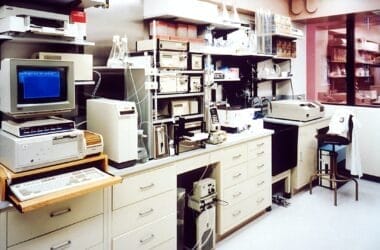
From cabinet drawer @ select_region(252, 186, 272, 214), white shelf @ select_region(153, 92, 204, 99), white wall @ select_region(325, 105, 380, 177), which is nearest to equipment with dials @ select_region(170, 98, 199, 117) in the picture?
white shelf @ select_region(153, 92, 204, 99)

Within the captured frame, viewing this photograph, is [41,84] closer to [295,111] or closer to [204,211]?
[204,211]

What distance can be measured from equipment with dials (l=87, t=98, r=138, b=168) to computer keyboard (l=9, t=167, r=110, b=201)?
0.79ft

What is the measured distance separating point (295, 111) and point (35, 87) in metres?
3.11

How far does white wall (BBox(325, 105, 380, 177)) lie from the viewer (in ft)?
14.7

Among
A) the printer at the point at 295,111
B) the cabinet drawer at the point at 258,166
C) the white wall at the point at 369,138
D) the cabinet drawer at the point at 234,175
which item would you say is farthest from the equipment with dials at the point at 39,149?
the white wall at the point at 369,138

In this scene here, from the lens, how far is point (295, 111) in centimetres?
405

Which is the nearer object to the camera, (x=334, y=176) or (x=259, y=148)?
(x=259, y=148)

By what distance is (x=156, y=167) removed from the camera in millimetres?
2344

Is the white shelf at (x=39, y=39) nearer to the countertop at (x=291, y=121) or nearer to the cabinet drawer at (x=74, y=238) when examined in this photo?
the cabinet drawer at (x=74, y=238)

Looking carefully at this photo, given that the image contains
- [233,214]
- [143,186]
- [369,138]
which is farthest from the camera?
[369,138]

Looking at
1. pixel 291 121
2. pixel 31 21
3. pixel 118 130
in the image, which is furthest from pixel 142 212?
pixel 291 121

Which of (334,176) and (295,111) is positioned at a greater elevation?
(295,111)

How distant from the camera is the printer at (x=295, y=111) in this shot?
402 cm

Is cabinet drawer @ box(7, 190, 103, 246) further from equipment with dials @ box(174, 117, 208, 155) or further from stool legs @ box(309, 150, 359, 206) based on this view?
stool legs @ box(309, 150, 359, 206)
